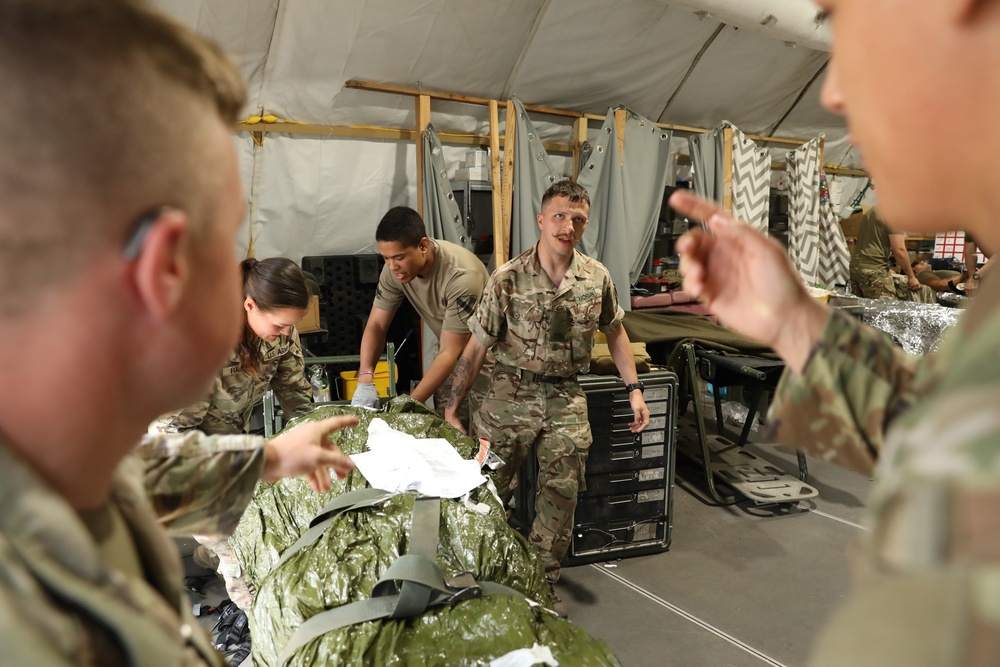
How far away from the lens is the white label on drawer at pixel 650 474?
131 inches

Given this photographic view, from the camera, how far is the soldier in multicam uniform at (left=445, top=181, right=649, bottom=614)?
2.97 m

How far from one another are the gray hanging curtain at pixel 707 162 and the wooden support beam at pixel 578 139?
1.07m

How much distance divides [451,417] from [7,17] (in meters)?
2.61

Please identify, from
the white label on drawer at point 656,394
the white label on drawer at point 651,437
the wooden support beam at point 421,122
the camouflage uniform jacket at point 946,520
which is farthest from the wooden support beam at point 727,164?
the camouflage uniform jacket at point 946,520

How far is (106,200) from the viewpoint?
19.6 inches

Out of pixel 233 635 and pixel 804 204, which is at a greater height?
pixel 804 204

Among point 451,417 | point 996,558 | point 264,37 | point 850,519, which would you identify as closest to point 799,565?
point 850,519

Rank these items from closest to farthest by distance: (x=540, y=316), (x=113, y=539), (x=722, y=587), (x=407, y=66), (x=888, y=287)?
(x=113, y=539) < (x=540, y=316) < (x=722, y=587) < (x=407, y=66) < (x=888, y=287)

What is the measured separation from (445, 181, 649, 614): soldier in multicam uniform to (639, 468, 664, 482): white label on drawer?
43 cm

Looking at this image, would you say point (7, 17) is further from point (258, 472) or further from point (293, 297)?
point (293, 297)

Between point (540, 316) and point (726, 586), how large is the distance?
1.54m

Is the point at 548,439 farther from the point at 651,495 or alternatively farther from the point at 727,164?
the point at 727,164

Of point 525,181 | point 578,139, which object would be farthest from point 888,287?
point 525,181

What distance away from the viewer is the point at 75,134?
0.48m
